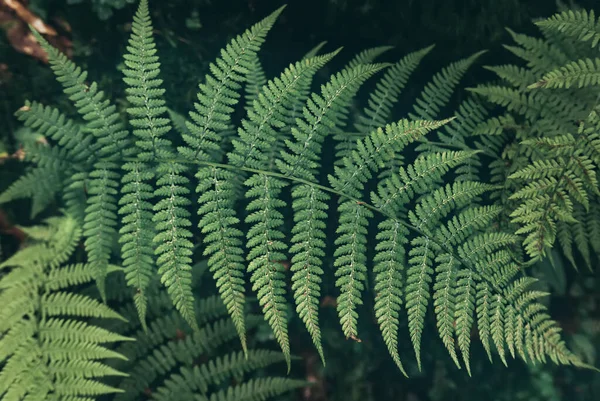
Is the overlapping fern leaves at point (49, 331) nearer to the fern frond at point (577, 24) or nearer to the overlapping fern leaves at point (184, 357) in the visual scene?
the overlapping fern leaves at point (184, 357)

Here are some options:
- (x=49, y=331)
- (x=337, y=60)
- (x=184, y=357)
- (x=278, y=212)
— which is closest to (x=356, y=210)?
(x=278, y=212)

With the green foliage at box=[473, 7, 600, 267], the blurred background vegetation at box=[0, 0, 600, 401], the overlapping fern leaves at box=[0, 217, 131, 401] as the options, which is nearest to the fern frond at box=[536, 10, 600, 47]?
the green foliage at box=[473, 7, 600, 267]

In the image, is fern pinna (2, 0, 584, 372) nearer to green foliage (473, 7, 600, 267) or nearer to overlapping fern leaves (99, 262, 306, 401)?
green foliage (473, 7, 600, 267)

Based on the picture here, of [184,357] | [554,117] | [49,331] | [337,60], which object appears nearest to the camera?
[49,331]

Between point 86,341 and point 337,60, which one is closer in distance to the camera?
point 86,341

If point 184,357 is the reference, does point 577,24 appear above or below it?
above

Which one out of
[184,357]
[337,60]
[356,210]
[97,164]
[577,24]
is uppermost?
[337,60]

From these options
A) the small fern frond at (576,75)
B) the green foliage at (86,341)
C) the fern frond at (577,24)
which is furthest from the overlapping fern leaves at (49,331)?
the fern frond at (577,24)

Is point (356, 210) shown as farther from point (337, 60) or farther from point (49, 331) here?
point (49, 331)

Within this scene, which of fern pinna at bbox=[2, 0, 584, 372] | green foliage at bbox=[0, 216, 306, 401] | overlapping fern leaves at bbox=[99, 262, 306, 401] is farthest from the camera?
overlapping fern leaves at bbox=[99, 262, 306, 401]
